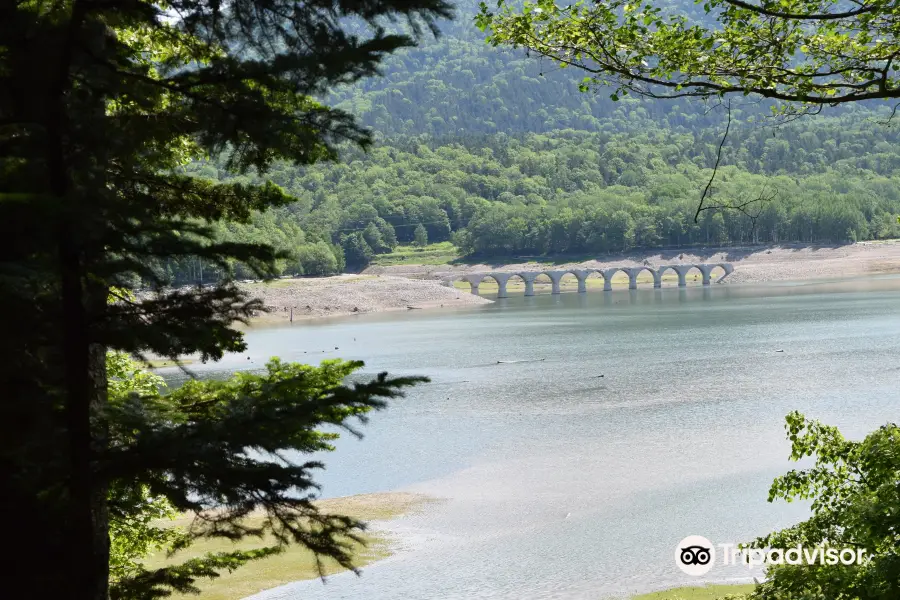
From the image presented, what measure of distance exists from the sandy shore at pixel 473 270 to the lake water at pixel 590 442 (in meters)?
33.1

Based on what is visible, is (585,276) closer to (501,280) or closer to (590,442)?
(501,280)

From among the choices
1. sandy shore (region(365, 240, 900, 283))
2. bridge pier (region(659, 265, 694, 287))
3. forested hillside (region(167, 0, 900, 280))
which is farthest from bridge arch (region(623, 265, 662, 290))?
forested hillside (region(167, 0, 900, 280))

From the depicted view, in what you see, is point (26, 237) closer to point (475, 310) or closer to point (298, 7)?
point (298, 7)

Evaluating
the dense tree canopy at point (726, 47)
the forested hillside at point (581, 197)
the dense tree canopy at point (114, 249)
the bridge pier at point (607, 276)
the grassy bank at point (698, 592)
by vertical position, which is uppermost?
the forested hillside at point (581, 197)

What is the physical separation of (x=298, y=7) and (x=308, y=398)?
1.69 m

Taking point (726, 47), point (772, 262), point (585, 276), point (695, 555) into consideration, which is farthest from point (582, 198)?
point (726, 47)

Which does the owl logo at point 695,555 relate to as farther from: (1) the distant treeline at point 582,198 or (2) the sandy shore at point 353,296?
(1) the distant treeline at point 582,198

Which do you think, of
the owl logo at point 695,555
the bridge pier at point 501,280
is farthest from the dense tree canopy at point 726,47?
the bridge pier at point 501,280

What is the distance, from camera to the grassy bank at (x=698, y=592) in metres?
14.5

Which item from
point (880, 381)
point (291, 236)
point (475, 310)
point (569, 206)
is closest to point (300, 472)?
point (880, 381)

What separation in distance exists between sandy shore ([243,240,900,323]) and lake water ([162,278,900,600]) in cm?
3314

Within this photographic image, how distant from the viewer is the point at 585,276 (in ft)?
406

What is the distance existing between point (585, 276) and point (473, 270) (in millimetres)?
17093

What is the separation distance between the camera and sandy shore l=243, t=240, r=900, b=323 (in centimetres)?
9600
